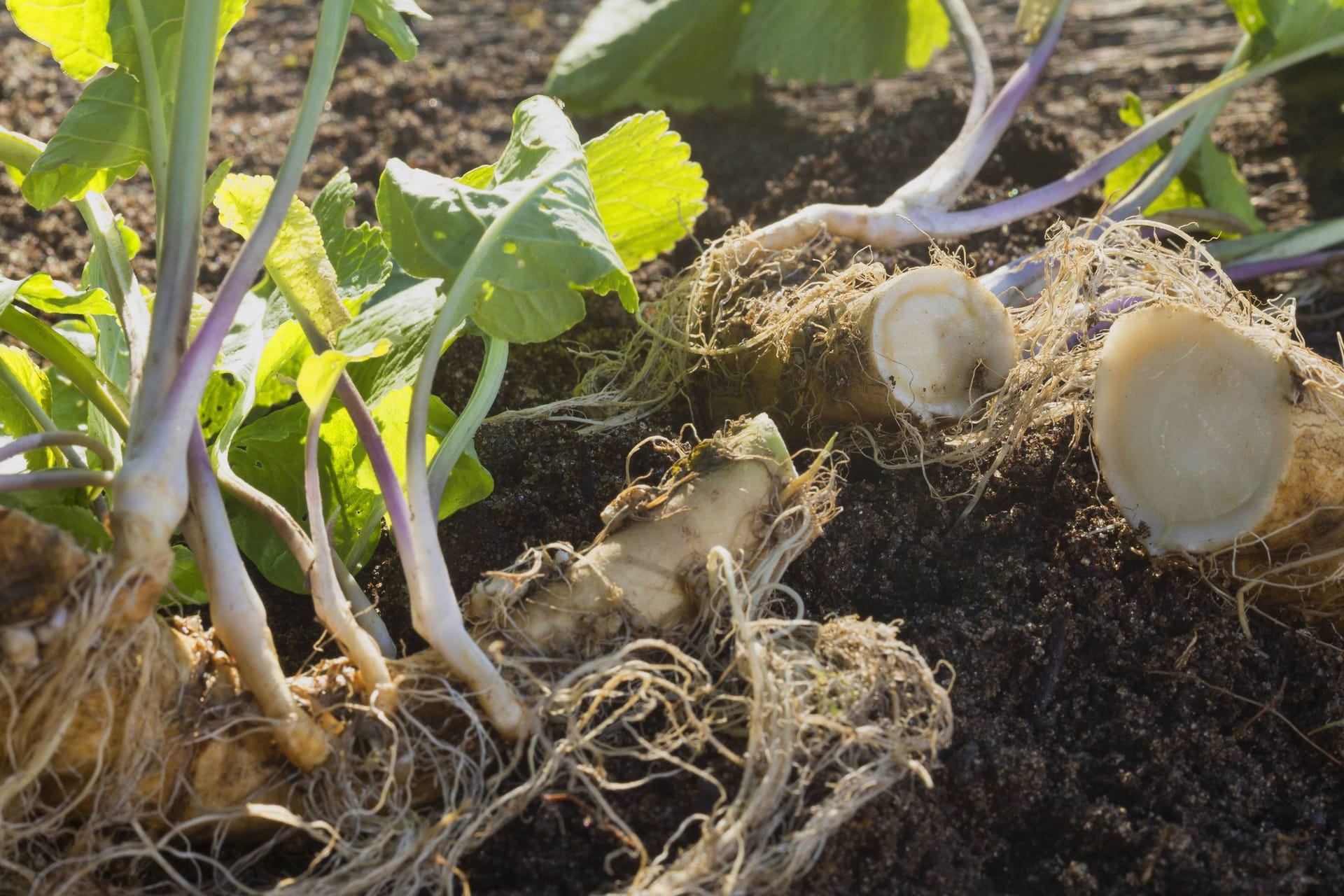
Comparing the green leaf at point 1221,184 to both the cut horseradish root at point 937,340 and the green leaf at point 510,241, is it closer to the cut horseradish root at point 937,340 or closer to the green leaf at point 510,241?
the cut horseradish root at point 937,340

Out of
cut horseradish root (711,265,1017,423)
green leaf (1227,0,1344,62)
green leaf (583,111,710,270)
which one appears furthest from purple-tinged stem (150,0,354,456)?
green leaf (1227,0,1344,62)

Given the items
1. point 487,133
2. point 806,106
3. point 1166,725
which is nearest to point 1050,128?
point 806,106

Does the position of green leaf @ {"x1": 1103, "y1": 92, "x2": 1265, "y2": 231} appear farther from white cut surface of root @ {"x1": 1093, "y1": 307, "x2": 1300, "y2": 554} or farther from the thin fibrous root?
the thin fibrous root

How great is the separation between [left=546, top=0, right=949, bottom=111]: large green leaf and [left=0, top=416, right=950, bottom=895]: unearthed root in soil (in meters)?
1.34

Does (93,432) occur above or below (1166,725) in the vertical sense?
above

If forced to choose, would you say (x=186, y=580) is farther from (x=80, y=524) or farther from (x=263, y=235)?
(x=263, y=235)

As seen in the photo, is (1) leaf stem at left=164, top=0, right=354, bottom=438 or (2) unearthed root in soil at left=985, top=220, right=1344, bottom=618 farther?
(2) unearthed root in soil at left=985, top=220, right=1344, bottom=618

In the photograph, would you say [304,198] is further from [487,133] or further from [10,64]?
[10,64]

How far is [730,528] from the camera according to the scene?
118 centimetres

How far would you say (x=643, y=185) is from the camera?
1444 millimetres

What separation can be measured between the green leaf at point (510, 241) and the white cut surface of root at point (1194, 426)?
2.03 ft

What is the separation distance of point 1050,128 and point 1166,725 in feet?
4.18

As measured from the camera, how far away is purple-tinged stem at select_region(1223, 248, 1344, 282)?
1.72m

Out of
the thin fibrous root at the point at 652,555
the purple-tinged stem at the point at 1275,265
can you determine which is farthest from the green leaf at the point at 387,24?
the purple-tinged stem at the point at 1275,265
